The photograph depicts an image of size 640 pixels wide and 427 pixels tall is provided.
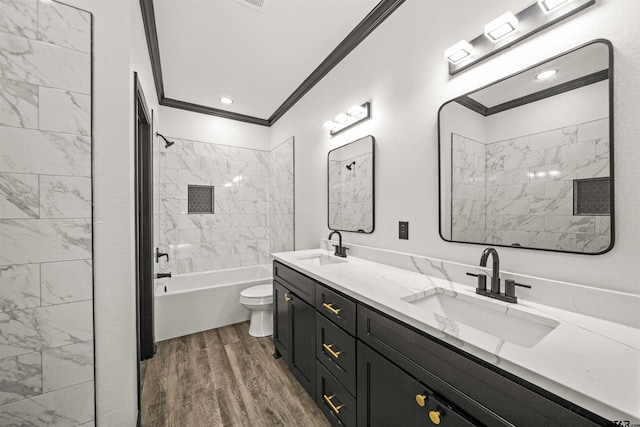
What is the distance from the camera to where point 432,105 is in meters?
1.50

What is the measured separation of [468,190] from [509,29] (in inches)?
28.6

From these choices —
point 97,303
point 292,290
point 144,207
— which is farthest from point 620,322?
point 144,207

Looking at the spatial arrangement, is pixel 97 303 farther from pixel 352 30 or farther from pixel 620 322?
pixel 352 30

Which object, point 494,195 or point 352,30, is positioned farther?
point 352,30

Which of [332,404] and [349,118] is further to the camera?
[349,118]

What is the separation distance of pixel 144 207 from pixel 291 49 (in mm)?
1872

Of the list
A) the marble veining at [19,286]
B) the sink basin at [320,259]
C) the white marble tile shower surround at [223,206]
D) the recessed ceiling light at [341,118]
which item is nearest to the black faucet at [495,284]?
the sink basin at [320,259]


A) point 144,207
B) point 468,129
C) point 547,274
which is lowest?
point 547,274

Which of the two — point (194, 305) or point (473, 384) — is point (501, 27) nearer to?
point (473, 384)

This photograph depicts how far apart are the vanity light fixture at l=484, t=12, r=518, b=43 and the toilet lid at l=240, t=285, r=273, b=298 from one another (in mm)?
2637

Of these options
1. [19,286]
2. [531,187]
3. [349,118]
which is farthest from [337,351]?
[349,118]

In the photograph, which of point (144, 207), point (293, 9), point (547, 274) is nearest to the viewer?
point (547, 274)

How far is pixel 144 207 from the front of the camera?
7.09 feet

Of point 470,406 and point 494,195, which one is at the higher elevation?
point 494,195
